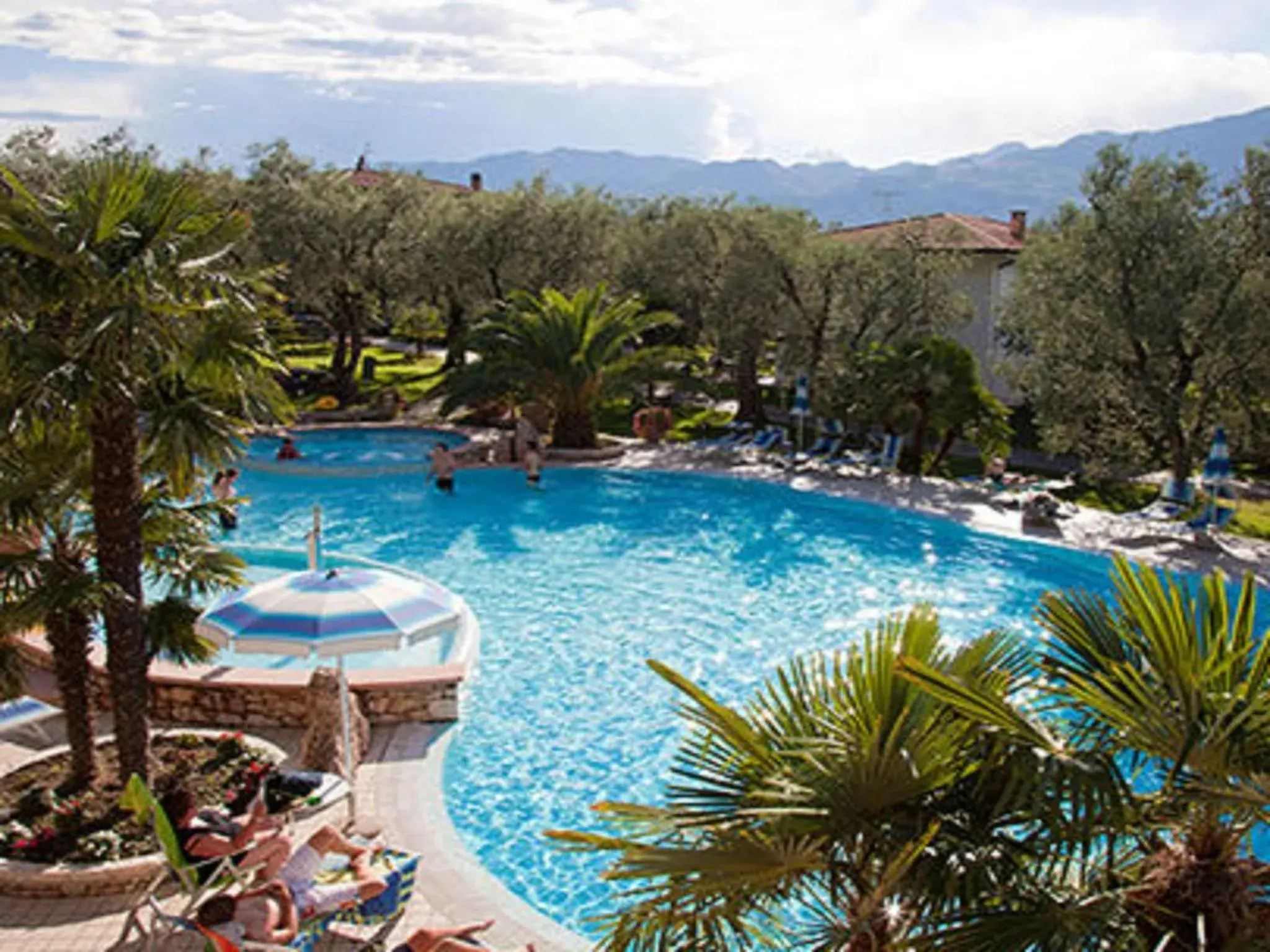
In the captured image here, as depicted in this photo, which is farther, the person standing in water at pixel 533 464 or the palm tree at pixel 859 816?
the person standing in water at pixel 533 464

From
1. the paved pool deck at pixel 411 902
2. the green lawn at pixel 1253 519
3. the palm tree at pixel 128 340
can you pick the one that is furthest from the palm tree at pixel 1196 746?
the green lawn at pixel 1253 519

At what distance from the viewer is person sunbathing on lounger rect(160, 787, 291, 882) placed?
781cm

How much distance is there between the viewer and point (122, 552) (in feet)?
27.7

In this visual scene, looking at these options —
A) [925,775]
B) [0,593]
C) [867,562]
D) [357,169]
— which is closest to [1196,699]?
[925,775]

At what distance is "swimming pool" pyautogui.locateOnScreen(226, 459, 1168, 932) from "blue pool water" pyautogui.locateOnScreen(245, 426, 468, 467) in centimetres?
220

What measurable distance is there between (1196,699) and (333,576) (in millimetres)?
9032

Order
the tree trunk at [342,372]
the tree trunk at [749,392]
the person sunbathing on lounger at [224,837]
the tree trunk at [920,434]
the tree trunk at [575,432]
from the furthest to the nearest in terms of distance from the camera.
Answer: the tree trunk at [342,372] < the tree trunk at [749,392] < the tree trunk at [575,432] < the tree trunk at [920,434] < the person sunbathing on lounger at [224,837]

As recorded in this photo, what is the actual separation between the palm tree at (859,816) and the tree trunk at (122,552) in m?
5.41

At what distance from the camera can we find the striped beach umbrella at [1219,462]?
60.4 feet

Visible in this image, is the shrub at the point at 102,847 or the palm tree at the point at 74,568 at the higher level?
the palm tree at the point at 74,568

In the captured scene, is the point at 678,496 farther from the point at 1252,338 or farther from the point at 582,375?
the point at 1252,338

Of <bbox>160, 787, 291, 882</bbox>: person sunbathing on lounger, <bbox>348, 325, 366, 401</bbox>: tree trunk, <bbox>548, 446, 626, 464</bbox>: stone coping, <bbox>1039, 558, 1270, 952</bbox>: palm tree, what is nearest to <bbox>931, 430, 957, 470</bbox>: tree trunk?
<bbox>548, 446, 626, 464</bbox>: stone coping

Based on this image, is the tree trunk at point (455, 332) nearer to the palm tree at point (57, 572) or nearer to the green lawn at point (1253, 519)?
the green lawn at point (1253, 519)

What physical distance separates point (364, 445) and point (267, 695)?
18.2 meters
